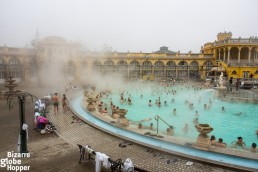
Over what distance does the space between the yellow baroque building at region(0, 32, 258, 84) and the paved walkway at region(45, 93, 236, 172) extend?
2851cm

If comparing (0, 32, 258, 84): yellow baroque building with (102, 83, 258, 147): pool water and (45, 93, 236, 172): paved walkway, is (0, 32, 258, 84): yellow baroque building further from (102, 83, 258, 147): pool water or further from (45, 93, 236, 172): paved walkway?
(45, 93, 236, 172): paved walkway

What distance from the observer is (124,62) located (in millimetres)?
47719

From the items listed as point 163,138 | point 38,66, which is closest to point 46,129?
point 163,138

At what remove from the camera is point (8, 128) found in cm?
1152

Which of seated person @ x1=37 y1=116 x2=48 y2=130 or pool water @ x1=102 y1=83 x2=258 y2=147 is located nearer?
seated person @ x1=37 y1=116 x2=48 y2=130

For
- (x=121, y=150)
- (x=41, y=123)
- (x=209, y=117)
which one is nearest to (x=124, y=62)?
(x=209, y=117)

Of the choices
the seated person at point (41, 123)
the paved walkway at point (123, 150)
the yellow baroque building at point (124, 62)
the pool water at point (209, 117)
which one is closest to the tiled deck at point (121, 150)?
the paved walkway at point (123, 150)

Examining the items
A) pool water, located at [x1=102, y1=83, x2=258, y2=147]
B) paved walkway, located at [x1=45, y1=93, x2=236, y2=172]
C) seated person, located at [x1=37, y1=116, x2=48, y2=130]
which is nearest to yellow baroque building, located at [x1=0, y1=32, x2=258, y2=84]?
pool water, located at [x1=102, y1=83, x2=258, y2=147]

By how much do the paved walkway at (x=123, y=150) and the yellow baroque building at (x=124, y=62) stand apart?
28512 mm

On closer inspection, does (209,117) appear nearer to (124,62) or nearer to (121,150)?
(121,150)

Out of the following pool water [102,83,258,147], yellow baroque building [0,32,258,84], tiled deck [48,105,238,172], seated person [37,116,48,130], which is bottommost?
pool water [102,83,258,147]

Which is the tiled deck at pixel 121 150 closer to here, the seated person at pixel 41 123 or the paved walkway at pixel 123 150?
the paved walkway at pixel 123 150

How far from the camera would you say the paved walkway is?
703 cm

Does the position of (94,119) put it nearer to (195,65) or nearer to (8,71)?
(8,71)
